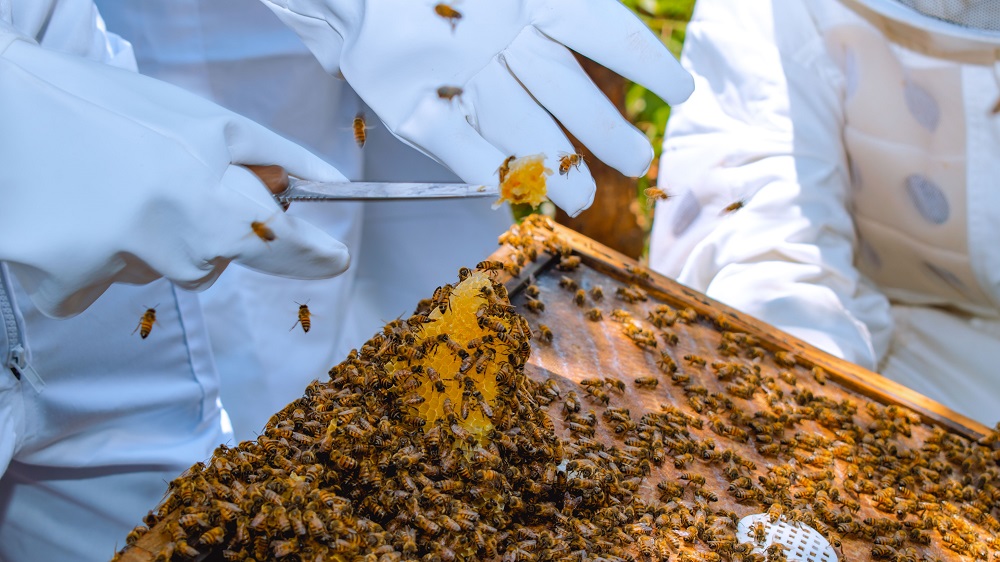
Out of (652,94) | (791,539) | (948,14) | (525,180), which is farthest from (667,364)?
(652,94)

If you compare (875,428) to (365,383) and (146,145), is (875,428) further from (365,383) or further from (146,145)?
(146,145)

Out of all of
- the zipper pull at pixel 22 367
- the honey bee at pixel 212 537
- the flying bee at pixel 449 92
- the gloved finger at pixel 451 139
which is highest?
the zipper pull at pixel 22 367

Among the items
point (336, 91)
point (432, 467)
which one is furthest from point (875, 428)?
point (336, 91)

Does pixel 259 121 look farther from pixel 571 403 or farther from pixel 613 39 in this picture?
pixel 571 403

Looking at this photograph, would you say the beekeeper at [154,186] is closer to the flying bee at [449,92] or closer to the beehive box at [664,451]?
the flying bee at [449,92]

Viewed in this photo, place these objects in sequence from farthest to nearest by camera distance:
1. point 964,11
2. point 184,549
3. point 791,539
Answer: point 964,11 < point 791,539 < point 184,549

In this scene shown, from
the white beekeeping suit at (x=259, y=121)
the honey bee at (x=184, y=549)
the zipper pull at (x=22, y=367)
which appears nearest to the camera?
the honey bee at (x=184, y=549)

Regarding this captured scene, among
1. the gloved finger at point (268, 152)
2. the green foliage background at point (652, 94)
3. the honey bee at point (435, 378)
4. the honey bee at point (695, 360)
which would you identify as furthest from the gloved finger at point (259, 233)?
the green foliage background at point (652, 94)

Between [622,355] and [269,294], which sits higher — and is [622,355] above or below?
below
